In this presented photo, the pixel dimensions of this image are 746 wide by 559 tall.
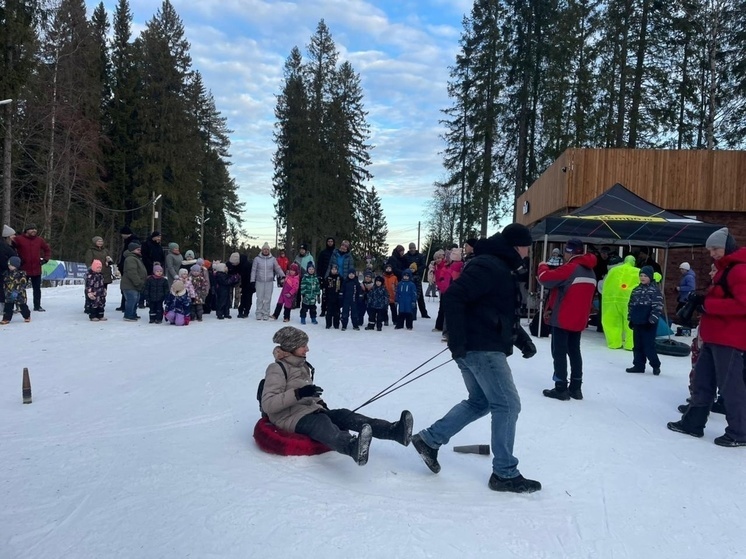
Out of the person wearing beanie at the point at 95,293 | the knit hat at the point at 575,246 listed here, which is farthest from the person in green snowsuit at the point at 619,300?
the person wearing beanie at the point at 95,293

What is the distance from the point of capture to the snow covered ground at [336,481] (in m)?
3.43

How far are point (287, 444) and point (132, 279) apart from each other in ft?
29.5

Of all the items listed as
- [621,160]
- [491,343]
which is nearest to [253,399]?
[491,343]

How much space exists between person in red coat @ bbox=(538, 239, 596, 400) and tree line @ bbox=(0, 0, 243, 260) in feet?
78.5

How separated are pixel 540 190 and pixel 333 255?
11.4 metres

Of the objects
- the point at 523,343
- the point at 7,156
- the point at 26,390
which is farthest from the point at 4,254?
the point at 7,156

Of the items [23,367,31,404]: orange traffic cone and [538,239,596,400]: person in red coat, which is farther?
[538,239,596,400]: person in red coat

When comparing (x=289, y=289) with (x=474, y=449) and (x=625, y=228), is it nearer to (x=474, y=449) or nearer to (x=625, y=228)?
(x=625, y=228)

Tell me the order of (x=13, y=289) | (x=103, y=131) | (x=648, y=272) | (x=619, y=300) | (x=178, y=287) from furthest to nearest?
(x=103, y=131)
(x=178, y=287)
(x=13, y=289)
(x=619, y=300)
(x=648, y=272)

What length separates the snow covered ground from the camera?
135 inches

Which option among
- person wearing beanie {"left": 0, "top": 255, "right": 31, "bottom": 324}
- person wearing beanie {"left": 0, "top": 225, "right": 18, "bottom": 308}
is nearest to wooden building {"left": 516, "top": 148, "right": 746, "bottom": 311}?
person wearing beanie {"left": 0, "top": 255, "right": 31, "bottom": 324}

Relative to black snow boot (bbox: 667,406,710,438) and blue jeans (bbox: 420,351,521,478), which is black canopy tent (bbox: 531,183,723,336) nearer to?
black snow boot (bbox: 667,406,710,438)

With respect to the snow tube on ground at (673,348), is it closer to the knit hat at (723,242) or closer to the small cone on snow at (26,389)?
the knit hat at (723,242)

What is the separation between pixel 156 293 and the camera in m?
12.4
